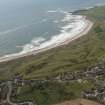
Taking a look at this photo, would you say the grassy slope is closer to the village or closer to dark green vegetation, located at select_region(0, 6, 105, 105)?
dark green vegetation, located at select_region(0, 6, 105, 105)

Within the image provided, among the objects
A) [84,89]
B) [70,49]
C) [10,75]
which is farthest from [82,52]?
[84,89]

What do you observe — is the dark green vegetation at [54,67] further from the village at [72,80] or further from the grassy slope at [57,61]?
the village at [72,80]

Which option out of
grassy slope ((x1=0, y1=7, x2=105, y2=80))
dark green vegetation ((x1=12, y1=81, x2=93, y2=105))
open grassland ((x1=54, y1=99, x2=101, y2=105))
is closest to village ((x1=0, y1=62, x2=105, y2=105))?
dark green vegetation ((x1=12, y1=81, x2=93, y2=105))

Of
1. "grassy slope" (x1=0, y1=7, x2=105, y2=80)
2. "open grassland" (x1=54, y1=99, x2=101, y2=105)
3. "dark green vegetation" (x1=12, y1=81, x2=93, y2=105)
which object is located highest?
"grassy slope" (x1=0, y1=7, x2=105, y2=80)

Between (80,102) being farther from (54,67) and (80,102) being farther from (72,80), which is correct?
(54,67)

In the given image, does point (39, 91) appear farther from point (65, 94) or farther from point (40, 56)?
point (40, 56)

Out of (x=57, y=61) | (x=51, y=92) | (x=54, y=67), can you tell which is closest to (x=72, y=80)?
(x=51, y=92)

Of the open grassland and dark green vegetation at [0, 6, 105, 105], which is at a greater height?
dark green vegetation at [0, 6, 105, 105]
